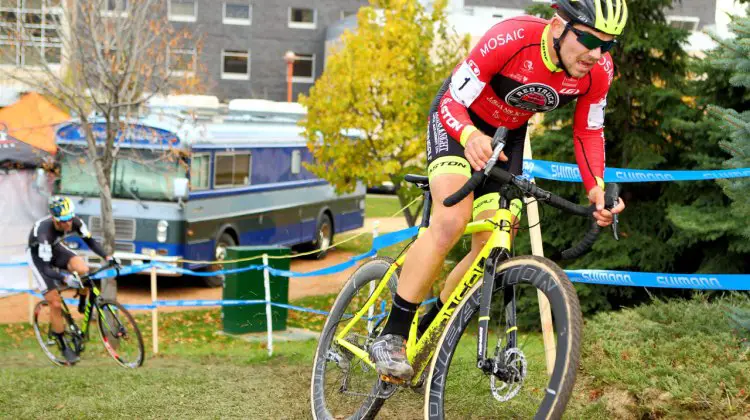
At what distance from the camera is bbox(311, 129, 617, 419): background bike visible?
12.0ft

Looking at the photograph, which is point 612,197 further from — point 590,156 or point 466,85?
point 466,85

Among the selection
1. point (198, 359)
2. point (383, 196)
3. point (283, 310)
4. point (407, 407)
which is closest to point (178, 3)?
point (383, 196)

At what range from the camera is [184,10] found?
2052 inches

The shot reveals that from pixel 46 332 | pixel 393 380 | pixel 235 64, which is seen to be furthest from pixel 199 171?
pixel 235 64

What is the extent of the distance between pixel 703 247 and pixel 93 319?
24.1 ft

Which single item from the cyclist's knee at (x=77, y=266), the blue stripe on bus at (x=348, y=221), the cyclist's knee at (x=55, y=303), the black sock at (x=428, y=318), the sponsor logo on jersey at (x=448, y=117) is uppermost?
the sponsor logo on jersey at (x=448, y=117)

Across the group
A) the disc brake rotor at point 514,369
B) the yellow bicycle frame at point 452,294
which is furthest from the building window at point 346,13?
the disc brake rotor at point 514,369

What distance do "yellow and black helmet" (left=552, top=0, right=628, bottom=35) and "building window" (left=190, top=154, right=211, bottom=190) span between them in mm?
16213

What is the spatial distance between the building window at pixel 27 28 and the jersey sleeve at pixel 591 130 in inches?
517

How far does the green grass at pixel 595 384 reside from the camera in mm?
4988

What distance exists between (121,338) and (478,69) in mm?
8411

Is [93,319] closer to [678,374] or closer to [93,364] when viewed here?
[93,364]

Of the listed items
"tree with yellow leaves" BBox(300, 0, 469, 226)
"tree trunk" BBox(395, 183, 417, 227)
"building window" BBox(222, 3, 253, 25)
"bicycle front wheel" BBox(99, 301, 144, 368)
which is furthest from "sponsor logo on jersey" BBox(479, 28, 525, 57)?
"building window" BBox(222, 3, 253, 25)

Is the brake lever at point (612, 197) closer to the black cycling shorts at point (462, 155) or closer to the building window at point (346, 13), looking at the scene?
the black cycling shorts at point (462, 155)
